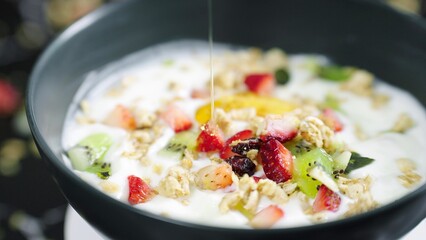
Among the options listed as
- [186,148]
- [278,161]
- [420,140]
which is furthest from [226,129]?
[420,140]

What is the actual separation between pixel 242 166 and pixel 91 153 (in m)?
0.38

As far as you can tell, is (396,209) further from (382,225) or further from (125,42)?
(125,42)

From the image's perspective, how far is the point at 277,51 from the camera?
2.04m

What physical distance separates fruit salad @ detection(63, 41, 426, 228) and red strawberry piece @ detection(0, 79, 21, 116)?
0.61 m

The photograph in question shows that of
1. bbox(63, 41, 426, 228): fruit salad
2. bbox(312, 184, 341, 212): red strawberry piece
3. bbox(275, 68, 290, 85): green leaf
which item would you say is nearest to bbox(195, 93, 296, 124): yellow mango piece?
bbox(63, 41, 426, 228): fruit salad

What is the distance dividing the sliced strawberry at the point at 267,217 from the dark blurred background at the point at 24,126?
0.80 metres

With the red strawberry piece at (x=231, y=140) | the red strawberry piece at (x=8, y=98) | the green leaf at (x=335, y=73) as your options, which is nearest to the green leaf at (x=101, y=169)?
the red strawberry piece at (x=231, y=140)

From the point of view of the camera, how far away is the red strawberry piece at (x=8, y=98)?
240 centimetres

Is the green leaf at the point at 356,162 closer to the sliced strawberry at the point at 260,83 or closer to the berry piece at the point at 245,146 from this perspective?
the berry piece at the point at 245,146

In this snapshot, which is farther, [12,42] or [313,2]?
[12,42]

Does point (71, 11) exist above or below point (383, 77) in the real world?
below

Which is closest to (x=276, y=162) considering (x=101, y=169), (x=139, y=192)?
(x=139, y=192)

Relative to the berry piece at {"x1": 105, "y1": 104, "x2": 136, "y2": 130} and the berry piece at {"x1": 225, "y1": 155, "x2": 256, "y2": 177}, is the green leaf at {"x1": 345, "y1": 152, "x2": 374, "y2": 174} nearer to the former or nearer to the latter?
the berry piece at {"x1": 225, "y1": 155, "x2": 256, "y2": 177}

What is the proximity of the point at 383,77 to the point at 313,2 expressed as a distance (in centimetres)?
29
